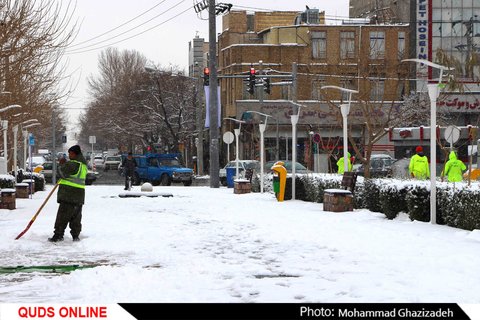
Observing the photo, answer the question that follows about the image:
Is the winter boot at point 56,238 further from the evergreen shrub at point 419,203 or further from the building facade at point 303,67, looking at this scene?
the building facade at point 303,67

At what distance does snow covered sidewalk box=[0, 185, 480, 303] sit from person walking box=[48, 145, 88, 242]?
0.89 feet

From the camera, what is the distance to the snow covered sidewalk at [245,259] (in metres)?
8.93

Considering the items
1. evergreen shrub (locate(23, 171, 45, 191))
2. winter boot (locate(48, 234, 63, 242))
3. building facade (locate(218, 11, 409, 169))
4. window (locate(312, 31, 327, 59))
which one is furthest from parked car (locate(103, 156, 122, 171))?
winter boot (locate(48, 234, 63, 242))

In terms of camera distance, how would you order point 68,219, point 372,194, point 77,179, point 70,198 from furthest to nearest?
point 372,194 < point 77,179 < point 70,198 < point 68,219

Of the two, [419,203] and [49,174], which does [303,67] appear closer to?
[49,174]

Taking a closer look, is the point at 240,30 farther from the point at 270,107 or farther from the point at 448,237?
the point at 448,237


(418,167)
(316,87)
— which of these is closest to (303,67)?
(316,87)

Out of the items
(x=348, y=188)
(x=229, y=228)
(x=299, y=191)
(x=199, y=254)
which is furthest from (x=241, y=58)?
(x=199, y=254)

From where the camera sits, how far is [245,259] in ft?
39.4

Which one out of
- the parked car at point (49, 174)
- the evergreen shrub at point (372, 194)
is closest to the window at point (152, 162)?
the parked car at point (49, 174)

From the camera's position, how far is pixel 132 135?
7825 centimetres

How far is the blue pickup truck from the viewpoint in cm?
4581

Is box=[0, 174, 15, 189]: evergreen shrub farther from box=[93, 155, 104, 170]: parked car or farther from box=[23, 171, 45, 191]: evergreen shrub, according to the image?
box=[93, 155, 104, 170]: parked car

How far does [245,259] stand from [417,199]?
6.97 metres
